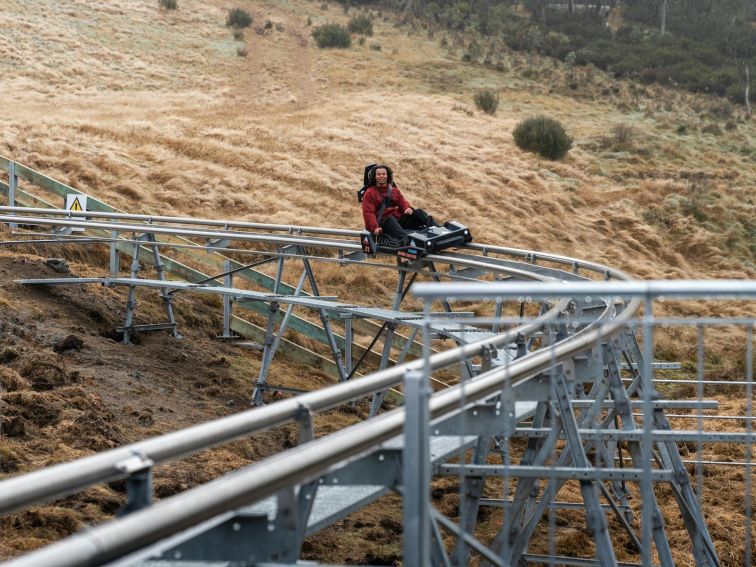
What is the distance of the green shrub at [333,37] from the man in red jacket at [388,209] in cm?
3061

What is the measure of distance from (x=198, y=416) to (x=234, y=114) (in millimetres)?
20002

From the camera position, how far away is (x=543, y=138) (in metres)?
31.2

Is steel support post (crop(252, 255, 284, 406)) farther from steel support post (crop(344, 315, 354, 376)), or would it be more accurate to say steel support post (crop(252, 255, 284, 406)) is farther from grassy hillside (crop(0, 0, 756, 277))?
grassy hillside (crop(0, 0, 756, 277))

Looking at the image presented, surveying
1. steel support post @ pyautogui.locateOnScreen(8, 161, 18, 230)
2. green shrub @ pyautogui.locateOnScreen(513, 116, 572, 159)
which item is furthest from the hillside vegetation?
steel support post @ pyautogui.locateOnScreen(8, 161, 18, 230)

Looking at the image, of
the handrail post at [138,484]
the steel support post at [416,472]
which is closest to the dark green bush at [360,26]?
the steel support post at [416,472]

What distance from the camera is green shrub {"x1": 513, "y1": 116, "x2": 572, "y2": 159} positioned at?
31.0 m

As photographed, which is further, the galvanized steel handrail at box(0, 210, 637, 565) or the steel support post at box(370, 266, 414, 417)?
the steel support post at box(370, 266, 414, 417)

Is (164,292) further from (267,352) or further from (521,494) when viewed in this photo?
(521,494)

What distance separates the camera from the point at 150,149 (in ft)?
81.5

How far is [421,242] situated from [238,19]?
34349 millimetres

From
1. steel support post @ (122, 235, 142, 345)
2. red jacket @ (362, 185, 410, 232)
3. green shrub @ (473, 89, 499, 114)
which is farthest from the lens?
green shrub @ (473, 89, 499, 114)

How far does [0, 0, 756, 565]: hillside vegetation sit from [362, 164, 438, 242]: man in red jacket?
2.51 meters

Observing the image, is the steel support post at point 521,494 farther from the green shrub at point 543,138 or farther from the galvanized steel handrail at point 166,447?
the green shrub at point 543,138

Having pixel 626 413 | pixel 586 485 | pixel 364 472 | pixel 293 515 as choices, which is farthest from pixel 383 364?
pixel 293 515
